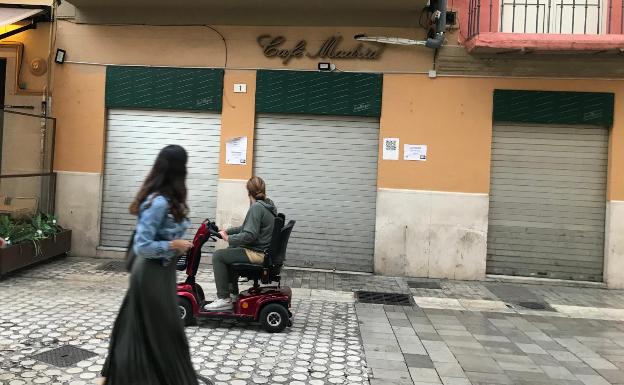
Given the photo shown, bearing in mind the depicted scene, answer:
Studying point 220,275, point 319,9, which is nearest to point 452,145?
point 319,9

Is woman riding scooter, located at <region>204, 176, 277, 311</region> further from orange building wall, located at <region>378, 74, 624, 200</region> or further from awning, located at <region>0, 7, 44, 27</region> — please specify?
awning, located at <region>0, 7, 44, 27</region>

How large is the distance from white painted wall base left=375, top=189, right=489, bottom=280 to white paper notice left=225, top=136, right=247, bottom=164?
2.45 meters

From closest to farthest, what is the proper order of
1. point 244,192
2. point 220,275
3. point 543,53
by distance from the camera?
point 220,275 < point 543,53 < point 244,192

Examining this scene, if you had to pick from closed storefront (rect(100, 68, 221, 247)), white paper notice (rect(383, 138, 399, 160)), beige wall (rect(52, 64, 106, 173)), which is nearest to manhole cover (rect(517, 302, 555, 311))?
white paper notice (rect(383, 138, 399, 160))

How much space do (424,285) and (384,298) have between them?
1189 millimetres

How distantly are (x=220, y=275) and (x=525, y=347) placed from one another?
130 inches

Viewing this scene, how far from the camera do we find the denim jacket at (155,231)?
3.40m

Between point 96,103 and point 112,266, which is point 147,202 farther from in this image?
point 96,103

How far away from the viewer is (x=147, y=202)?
3.45 metres

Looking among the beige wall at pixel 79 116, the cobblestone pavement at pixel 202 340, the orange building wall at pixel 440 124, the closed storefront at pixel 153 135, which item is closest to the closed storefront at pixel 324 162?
the orange building wall at pixel 440 124

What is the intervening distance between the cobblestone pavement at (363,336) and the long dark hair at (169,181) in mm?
1712

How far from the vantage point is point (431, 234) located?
9.16 m

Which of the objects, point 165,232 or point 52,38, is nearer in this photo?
point 165,232

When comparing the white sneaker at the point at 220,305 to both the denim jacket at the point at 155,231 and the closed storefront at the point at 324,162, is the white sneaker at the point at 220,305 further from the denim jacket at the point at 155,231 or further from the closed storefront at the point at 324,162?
the closed storefront at the point at 324,162
